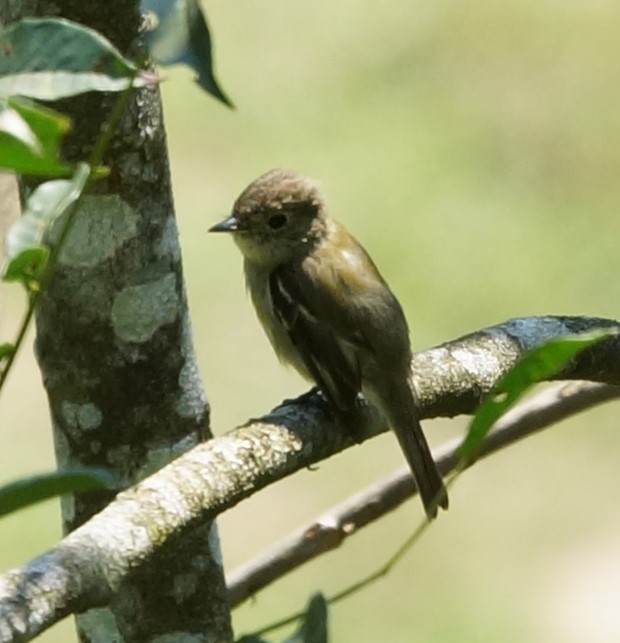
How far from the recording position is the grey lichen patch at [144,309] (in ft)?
7.98

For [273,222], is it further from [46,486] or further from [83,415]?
[46,486]

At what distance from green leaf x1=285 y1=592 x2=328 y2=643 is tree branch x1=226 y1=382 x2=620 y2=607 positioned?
115 cm

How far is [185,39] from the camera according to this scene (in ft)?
4.16

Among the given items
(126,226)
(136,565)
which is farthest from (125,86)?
(126,226)

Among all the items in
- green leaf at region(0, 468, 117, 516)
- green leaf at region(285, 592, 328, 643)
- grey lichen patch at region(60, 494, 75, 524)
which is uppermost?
green leaf at region(0, 468, 117, 516)

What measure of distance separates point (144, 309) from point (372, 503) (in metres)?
0.75

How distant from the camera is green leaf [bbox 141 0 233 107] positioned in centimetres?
125

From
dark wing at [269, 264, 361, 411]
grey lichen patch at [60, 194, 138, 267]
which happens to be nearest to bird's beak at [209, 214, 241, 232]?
dark wing at [269, 264, 361, 411]

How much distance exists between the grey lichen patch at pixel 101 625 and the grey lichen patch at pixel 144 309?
444 mm

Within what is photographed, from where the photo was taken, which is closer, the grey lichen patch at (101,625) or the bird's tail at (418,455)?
Result: the grey lichen patch at (101,625)

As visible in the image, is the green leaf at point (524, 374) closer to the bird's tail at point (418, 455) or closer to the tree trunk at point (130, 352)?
the tree trunk at point (130, 352)

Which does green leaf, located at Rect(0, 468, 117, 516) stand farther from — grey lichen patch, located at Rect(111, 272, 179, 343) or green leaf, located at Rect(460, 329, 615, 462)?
grey lichen patch, located at Rect(111, 272, 179, 343)

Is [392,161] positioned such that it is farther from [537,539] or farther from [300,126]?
[537,539]

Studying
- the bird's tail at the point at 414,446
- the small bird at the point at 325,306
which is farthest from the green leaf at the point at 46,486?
the bird's tail at the point at 414,446
